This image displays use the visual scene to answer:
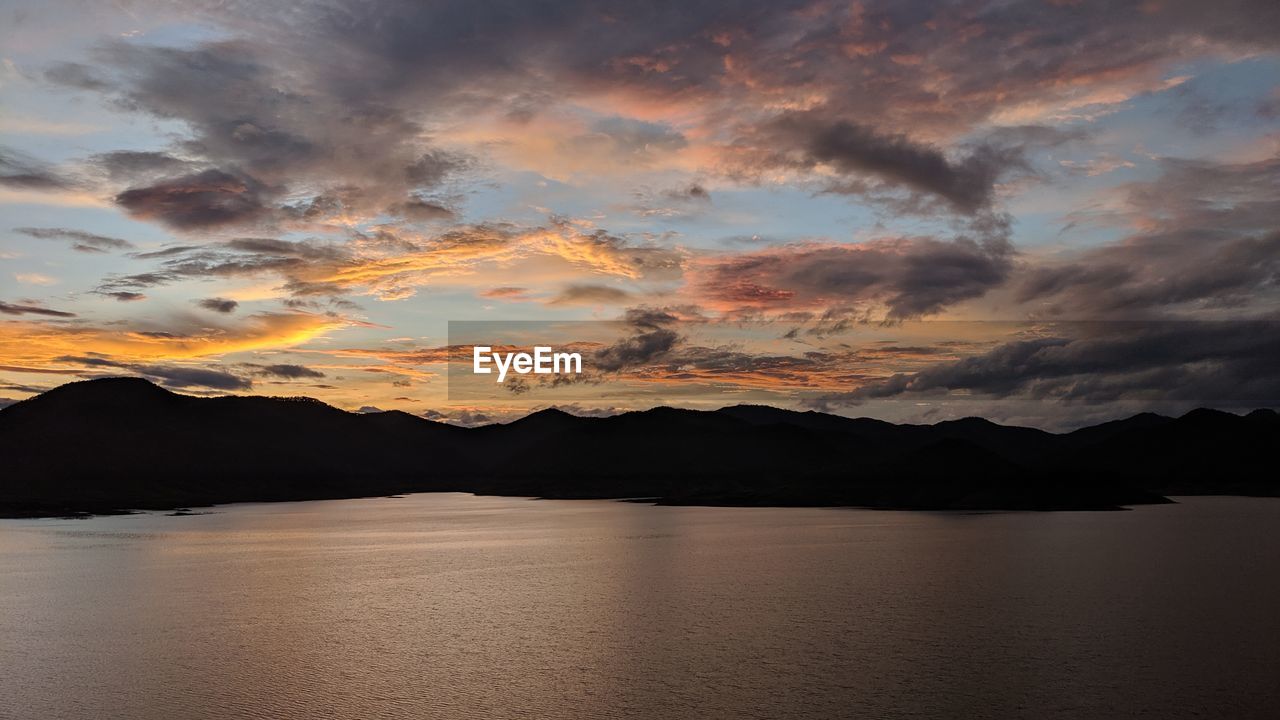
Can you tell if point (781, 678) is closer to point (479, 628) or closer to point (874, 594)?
point (479, 628)

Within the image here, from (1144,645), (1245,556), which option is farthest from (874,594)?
(1245,556)

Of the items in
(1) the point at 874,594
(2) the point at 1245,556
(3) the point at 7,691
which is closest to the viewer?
(3) the point at 7,691

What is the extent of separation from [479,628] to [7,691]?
1832 cm

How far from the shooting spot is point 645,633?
134ft

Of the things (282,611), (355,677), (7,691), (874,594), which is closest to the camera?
(7,691)

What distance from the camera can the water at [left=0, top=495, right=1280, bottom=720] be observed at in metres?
28.9

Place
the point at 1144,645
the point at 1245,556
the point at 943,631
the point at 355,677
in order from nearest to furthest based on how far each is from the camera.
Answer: the point at 355,677 < the point at 1144,645 < the point at 943,631 < the point at 1245,556

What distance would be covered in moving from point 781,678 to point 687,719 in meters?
6.19

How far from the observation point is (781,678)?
31.7m

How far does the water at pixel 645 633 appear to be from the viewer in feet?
94.8

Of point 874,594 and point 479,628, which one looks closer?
point 479,628

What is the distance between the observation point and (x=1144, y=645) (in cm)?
3728

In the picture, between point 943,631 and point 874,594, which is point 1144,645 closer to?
point 943,631

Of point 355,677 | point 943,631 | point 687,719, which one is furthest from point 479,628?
point 943,631
